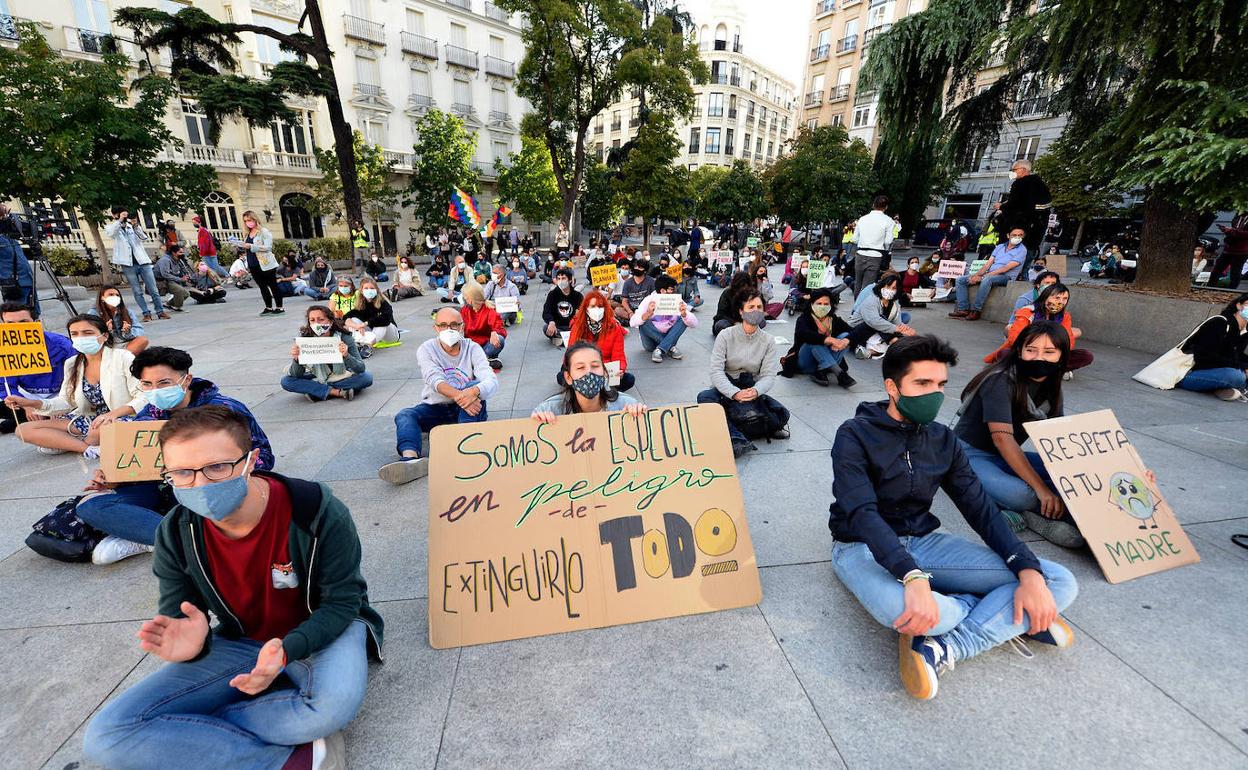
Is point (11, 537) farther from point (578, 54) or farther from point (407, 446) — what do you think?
point (578, 54)

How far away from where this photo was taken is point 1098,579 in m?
2.73

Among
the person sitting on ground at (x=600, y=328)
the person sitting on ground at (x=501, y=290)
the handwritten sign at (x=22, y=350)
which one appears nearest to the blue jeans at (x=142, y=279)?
the person sitting on ground at (x=501, y=290)

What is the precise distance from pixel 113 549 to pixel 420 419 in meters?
1.96

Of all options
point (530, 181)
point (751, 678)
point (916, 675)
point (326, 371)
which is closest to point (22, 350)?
point (326, 371)

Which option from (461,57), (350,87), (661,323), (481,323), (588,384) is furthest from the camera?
(461,57)

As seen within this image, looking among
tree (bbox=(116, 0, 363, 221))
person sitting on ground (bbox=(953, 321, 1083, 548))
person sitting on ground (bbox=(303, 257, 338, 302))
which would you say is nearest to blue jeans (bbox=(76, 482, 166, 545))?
person sitting on ground (bbox=(953, 321, 1083, 548))

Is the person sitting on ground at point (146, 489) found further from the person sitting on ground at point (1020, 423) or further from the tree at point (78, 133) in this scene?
the tree at point (78, 133)

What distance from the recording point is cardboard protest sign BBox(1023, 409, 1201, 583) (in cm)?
274

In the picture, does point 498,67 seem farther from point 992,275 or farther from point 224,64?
point 992,275

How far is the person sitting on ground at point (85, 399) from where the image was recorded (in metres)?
3.84

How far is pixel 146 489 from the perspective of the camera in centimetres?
304

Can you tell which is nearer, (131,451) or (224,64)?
(131,451)

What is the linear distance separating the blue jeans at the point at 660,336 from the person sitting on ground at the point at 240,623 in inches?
230

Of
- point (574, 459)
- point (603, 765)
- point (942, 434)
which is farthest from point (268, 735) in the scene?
point (942, 434)
